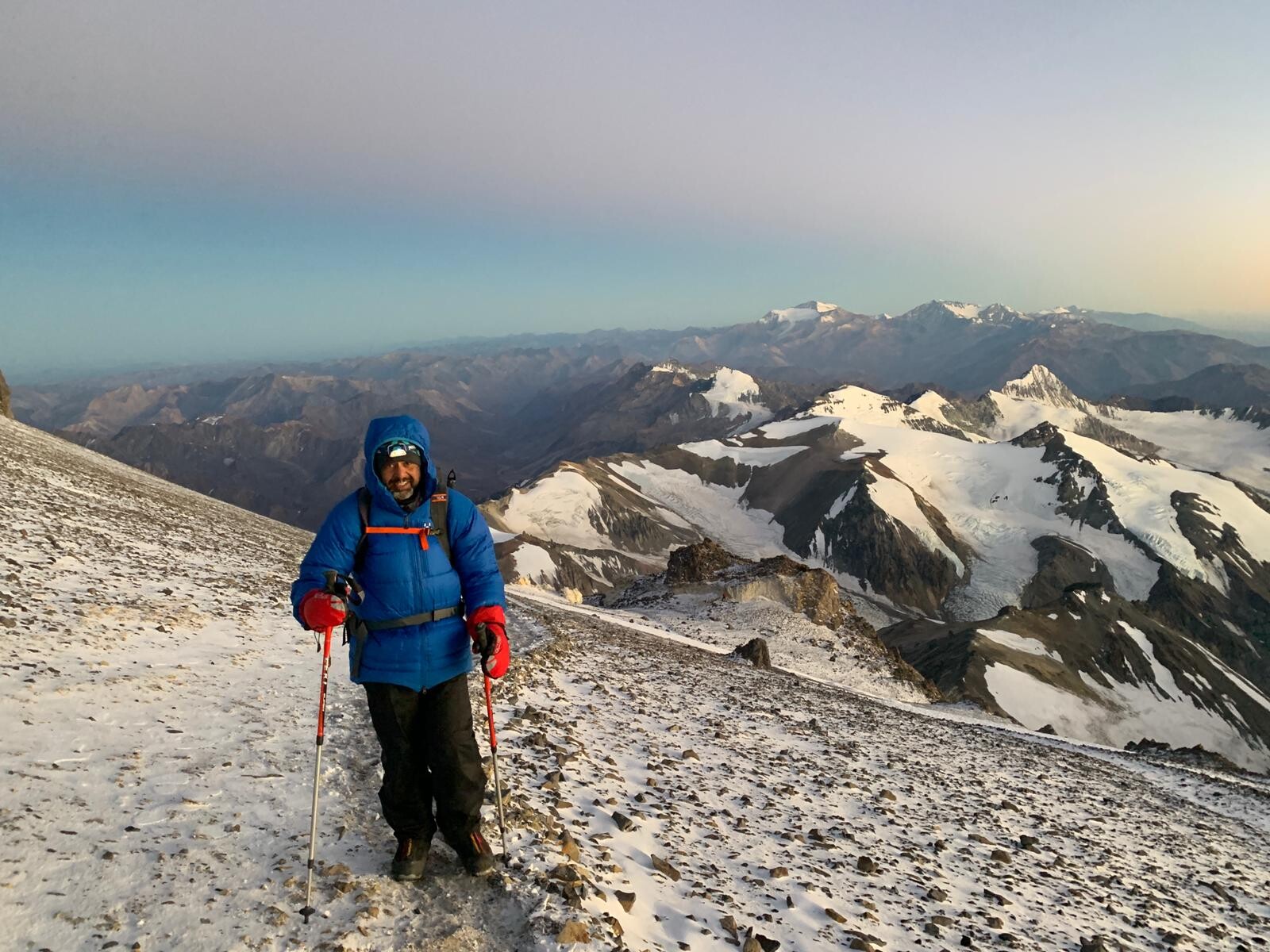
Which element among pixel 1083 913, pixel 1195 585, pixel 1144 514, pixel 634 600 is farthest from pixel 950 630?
pixel 1144 514

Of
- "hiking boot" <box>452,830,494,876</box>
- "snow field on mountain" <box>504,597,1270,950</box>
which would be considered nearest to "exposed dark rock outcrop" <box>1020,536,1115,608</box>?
"snow field on mountain" <box>504,597,1270,950</box>

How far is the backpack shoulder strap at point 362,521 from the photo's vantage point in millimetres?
5559

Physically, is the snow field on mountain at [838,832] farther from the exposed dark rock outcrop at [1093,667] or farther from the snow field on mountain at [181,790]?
the exposed dark rock outcrop at [1093,667]

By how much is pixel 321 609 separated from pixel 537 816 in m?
3.69

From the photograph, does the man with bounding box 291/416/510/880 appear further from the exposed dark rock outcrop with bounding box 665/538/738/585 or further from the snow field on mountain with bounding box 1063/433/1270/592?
the snow field on mountain with bounding box 1063/433/1270/592

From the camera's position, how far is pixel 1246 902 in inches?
456

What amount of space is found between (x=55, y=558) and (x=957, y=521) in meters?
202

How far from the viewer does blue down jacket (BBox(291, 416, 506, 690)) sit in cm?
550

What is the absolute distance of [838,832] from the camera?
9898mm

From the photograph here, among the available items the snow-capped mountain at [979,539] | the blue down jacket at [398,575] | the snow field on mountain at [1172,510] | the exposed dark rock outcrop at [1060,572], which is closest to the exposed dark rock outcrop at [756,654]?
the blue down jacket at [398,575]

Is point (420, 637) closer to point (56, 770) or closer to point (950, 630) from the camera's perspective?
point (56, 770)

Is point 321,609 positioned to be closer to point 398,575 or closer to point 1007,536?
point 398,575

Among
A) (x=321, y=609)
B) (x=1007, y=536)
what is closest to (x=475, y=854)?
(x=321, y=609)

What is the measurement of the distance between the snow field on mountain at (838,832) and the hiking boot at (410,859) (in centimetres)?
122
